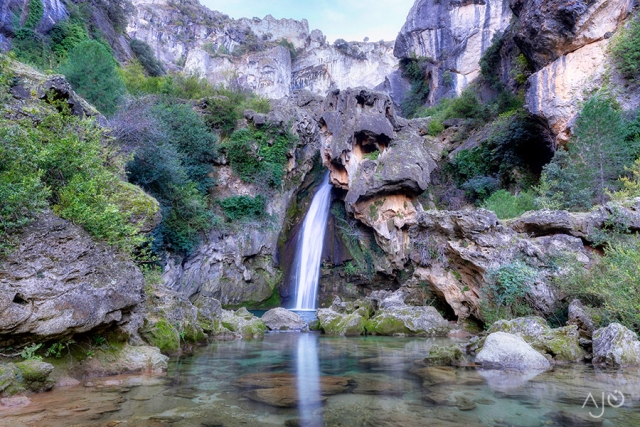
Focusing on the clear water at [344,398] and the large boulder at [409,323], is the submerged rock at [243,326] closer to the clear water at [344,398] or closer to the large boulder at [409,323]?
the large boulder at [409,323]

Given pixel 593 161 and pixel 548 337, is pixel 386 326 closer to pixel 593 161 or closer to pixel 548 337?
pixel 548 337

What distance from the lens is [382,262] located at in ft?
74.5

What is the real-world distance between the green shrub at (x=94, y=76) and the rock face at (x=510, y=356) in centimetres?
1827

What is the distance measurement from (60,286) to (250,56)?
176 feet

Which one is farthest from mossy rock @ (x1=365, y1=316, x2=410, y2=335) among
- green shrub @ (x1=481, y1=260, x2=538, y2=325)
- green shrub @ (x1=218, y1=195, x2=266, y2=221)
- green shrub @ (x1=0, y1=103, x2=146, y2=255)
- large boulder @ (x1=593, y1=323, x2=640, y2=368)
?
green shrub @ (x1=218, y1=195, x2=266, y2=221)

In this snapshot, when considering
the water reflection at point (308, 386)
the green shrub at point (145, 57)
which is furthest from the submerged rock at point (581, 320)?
the green shrub at point (145, 57)

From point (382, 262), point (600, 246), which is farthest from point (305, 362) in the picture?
point (382, 262)

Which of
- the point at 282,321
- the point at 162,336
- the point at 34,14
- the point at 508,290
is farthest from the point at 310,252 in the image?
the point at 34,14

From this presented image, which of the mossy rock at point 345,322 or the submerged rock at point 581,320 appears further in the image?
the mossy rock at point 345,322

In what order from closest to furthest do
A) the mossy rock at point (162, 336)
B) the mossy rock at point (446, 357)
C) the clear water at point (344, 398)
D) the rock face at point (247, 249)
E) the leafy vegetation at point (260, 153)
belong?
1. the clear water at point (344, 398)
2. the mossy rock at point (446, 357)
3. the mossy rock at point (162, 336)
4. the rock face at point (247, 249)
5. the leafy vegetation at point (260, 153)

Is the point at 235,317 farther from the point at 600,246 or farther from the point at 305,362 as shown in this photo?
the point at 600,246

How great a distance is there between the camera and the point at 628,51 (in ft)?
55.8

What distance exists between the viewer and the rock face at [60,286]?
441 centimetres

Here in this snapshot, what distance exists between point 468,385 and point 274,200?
20615 mm
